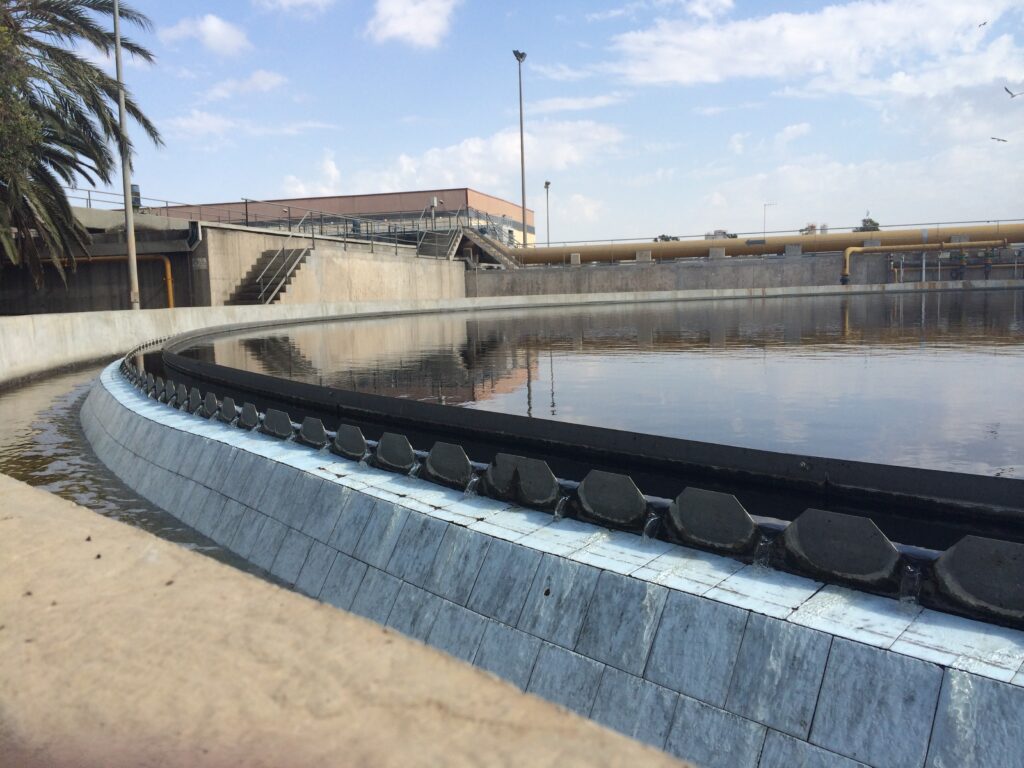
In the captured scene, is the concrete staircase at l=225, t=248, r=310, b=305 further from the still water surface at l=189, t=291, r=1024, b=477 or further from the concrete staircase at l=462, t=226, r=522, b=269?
the concrete staircase at l=462, t=226, r=522, b=269

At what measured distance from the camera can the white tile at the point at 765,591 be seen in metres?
3.92

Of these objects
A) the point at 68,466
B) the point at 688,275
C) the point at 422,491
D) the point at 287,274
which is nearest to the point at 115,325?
the point at 287,274

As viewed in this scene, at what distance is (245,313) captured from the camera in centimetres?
3117

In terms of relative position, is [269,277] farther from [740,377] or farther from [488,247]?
[740,377]

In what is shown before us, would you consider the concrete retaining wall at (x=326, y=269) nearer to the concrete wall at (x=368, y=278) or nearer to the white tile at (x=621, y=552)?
the concrete wall at (x=368, y=278)

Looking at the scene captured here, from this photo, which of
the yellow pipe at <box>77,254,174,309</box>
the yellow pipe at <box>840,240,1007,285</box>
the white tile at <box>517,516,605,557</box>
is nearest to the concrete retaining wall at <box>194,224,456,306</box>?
the yellow pipe at <box>77,254,174,309</box>

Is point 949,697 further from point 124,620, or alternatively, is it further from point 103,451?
point 103,451

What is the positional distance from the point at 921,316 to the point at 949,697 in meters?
28.3

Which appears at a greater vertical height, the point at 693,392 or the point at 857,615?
the point at 693,392

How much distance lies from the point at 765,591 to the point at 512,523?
6.26 ft

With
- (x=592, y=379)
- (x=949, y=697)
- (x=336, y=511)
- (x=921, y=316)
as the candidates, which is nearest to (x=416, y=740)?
(x=949, y=697)

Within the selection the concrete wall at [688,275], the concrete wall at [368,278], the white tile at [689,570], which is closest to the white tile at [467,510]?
the white tile at [689,570]

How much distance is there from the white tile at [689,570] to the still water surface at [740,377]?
2763mm

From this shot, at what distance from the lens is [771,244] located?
5919 cm
